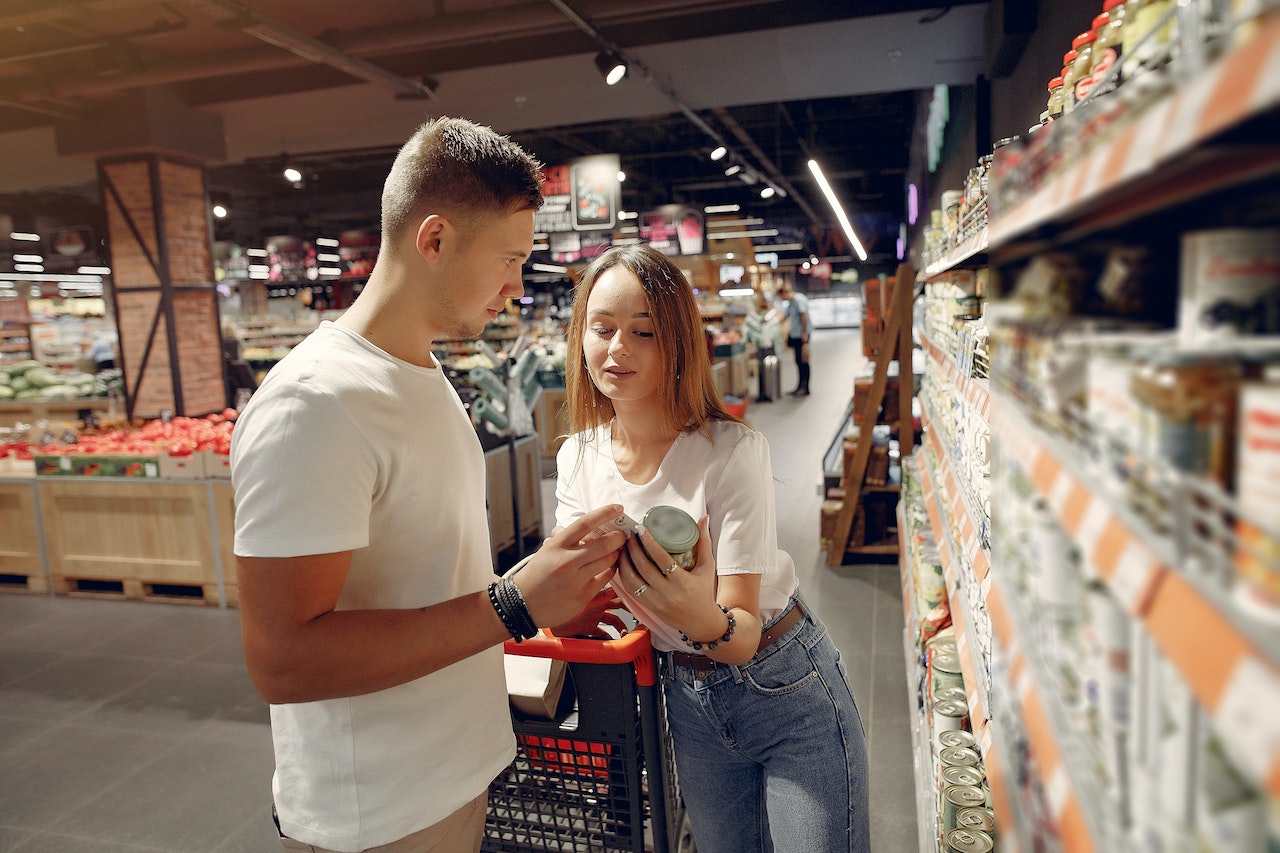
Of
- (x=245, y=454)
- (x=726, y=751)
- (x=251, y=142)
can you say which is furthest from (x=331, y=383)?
(x=251, y=142)

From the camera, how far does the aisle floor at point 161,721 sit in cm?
303

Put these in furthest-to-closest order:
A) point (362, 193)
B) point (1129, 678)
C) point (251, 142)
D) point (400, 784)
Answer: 1. point (362, 193)
2. point (251, 142)
3. point (400, 784)
4. point (1129, 678)

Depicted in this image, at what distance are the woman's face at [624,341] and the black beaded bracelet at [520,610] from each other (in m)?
0.54

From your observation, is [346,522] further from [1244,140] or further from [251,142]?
[251,142]

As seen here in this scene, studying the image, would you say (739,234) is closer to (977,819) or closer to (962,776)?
(962,776)

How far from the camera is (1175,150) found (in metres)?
0.40

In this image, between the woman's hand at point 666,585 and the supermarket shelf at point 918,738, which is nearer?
the woman's hand at point 666,585

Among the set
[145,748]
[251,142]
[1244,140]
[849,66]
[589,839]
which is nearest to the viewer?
[1244,140]

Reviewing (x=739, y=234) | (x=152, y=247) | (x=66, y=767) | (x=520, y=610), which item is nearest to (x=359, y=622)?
(x=520, y=610)

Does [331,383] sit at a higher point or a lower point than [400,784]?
higher

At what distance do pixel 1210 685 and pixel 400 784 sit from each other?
4.12 ft

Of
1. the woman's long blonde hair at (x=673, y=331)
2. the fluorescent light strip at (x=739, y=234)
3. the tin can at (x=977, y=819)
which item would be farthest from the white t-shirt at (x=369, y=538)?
the fluorescent light strip at (x=739, y=234)

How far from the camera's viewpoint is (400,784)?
4.42 ft

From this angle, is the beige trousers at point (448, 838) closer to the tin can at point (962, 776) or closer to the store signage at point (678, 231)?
the tin can at point (962, 776)
